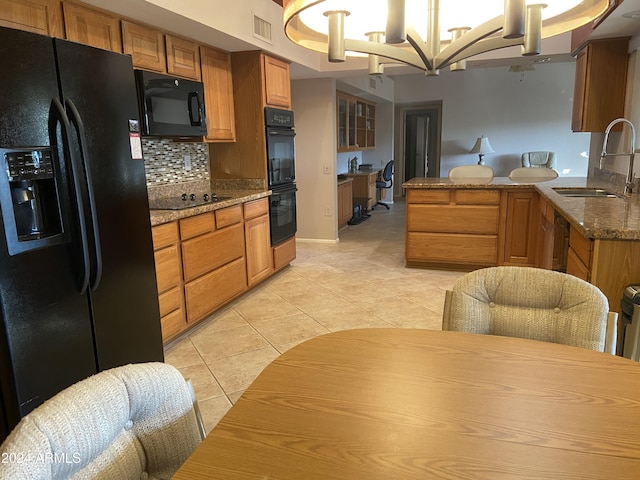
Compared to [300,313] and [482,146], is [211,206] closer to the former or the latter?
[300,313]

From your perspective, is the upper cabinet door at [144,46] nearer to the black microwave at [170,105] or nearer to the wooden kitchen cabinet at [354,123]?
the black microwave at [170,105]

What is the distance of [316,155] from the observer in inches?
232

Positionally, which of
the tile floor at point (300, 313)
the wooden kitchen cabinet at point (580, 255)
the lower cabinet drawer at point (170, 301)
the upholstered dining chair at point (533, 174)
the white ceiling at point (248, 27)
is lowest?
the tile floor at point (300, 313)

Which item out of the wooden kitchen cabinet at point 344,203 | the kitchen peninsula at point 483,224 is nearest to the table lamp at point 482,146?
the wooden kitchen cabinet at point 344,203

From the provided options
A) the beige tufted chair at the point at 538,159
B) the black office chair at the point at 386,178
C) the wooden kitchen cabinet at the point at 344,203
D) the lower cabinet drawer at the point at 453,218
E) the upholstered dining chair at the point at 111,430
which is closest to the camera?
the upholstered dining chair at the point at 111,430

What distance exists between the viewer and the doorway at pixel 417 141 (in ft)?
31.6

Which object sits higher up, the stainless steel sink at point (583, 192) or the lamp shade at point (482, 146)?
the lamp shade at point (482, 146)

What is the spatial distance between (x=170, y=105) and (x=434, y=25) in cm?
221

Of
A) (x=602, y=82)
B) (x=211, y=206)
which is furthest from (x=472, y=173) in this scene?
(x=211, y=206)

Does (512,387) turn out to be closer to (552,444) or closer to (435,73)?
(552,444)

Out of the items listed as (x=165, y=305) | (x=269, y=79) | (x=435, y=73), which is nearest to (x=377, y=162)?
(x=269, y=79)

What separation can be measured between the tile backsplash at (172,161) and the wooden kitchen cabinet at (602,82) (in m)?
3.50

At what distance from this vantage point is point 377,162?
32.2 ft

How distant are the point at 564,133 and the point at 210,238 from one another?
7.49 metres
